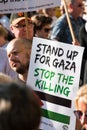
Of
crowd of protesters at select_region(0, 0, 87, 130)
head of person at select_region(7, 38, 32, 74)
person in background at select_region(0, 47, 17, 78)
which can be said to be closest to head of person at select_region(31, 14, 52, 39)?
crowd of protesters at select_region(0, 0, 87, 130)

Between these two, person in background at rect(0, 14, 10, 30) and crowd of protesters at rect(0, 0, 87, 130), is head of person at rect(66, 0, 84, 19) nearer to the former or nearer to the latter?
crowd of protesters at rect(0, 0, 87, 130)

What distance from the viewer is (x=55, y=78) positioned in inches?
178

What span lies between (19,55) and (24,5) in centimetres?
82

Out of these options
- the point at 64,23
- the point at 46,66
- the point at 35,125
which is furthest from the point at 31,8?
the point at 35,125

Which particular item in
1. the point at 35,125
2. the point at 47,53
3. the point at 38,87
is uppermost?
the point at 47,53

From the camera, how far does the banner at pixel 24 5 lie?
5.57m

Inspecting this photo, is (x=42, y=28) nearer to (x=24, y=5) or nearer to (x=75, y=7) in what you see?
(x=75, y=7)

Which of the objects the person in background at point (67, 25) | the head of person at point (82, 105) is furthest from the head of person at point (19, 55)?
the person in background at point (67, 25)

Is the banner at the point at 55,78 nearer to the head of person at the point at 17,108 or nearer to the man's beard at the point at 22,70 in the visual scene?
the man's beard at the point at 22,70

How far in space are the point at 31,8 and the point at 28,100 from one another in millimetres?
3756

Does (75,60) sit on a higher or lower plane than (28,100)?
higher

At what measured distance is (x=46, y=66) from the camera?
4.64m

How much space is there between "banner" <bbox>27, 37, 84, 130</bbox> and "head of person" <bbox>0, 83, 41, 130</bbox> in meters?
2.44

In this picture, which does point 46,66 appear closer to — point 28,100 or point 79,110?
point 79,110
